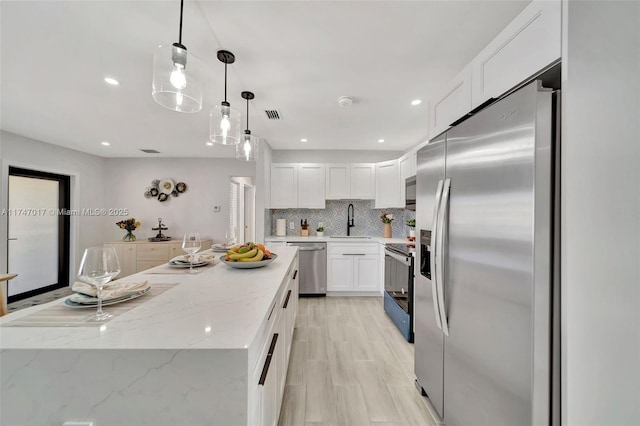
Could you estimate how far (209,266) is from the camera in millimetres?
1813

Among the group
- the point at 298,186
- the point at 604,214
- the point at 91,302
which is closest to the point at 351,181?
the point at 298,186

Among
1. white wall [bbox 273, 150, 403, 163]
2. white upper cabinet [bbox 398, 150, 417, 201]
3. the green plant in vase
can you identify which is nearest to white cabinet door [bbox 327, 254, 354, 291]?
white upper cabinet [bbox 398, 150, 417, 201]

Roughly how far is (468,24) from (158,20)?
1903 millimetres

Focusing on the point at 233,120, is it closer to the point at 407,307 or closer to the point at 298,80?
the point at 298,80

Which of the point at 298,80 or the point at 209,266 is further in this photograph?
the point at 298,80

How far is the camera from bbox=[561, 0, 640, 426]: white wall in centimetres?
41

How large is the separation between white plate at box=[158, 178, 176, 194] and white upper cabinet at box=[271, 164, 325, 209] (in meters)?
2.55

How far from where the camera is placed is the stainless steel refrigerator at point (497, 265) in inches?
34.8

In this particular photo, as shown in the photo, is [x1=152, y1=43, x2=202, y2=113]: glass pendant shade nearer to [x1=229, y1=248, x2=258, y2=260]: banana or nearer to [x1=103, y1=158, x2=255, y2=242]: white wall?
[x1=229, y1=248, x2=258, y2=260]: banana

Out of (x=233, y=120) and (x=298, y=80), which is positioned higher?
(x=298, y=80)

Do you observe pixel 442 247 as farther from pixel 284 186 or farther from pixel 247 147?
pixel 284 186

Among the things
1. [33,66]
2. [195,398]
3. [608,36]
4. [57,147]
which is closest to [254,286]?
[195,398]

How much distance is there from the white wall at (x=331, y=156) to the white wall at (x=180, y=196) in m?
1.15

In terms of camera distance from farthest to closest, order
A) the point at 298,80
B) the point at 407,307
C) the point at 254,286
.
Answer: the point at 407,307
the point at 298,80
the point at 254,286
